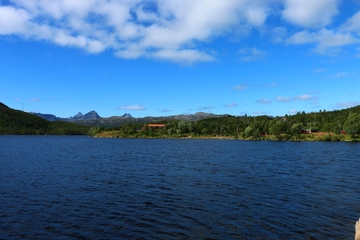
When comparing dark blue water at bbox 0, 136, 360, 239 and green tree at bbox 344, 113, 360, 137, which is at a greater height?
green tree at bbox 344, 113, 360, 137

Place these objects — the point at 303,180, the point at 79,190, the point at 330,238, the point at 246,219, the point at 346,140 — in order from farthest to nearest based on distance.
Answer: the point at 346,140, the point at 303,180, the point at 79,190, the point at 246,219, the point at 330,238

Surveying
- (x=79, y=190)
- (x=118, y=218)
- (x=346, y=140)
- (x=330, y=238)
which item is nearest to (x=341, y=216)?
(x=330, y=238)

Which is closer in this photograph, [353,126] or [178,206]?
[178,206]

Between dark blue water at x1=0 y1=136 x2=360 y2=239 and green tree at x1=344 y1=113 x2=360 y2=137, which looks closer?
dark blue water at x1=0 y1=136 x2=360 y2=239

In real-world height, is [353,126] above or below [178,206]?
above

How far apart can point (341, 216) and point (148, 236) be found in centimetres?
1879

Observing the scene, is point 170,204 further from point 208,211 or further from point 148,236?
point 148,236

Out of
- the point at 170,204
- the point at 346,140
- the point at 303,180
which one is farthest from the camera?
the point at 346,140

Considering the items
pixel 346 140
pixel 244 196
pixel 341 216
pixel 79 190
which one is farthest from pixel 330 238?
pixel 346 140

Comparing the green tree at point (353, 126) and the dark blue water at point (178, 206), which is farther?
the green tree at point (353, 126)

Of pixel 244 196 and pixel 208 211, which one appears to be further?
pixel 244 196

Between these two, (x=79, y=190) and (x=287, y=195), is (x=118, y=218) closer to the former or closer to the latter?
(x=79, y=190)

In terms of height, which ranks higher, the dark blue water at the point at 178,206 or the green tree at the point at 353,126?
the green tree at the point at 353,126

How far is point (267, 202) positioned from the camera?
31406mm
